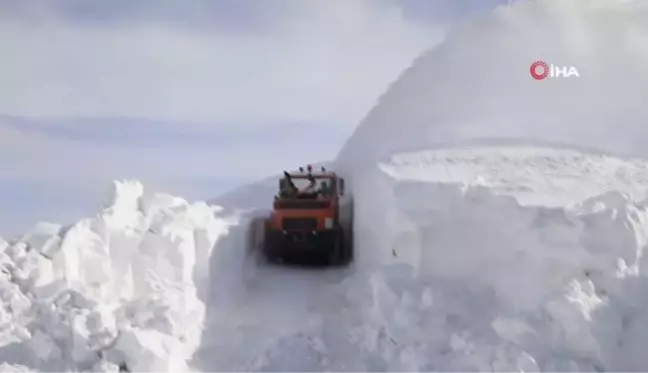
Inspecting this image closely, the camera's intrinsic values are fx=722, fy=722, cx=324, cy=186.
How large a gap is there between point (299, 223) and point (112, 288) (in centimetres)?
241

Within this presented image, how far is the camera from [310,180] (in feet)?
30.3

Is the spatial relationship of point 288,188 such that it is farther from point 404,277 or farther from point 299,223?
point 404,277

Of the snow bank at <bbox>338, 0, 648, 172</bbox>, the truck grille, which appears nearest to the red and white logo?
the snow bank at <bbox>338, 0, 648, 172</bbox>

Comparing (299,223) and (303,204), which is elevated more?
(303,204)

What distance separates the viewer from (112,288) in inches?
268

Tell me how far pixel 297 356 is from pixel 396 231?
176 centimetres

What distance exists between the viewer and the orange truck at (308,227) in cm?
841

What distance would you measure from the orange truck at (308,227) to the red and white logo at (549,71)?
3.48m

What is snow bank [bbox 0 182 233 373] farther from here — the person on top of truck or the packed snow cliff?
the person on top of truck

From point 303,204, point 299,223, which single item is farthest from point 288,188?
point 299,223

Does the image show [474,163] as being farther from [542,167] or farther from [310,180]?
[310,180]

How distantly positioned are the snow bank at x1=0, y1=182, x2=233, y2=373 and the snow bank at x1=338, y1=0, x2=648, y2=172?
3587mm

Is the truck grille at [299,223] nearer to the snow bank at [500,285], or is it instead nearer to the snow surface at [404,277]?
the snow surface at [404,277]

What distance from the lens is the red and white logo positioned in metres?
10.2
